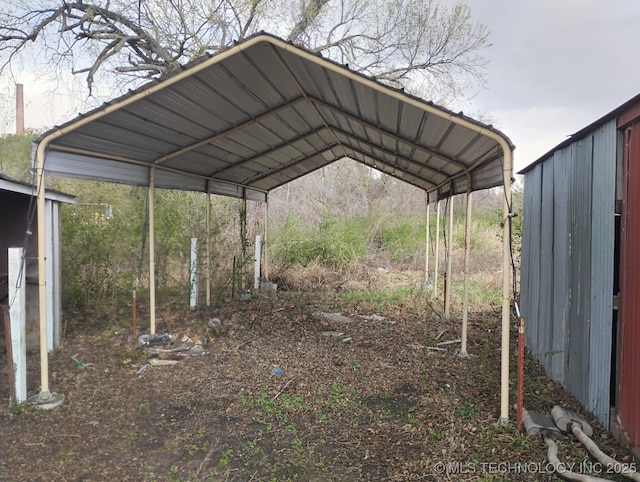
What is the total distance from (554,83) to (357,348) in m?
10.4

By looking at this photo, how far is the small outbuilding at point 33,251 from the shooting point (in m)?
5.36

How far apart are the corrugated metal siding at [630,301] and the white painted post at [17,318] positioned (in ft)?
15.9

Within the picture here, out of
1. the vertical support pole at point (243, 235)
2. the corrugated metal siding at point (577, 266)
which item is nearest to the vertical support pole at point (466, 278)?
the corrugated metal siding at point (577, 266)

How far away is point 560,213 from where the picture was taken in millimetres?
4297

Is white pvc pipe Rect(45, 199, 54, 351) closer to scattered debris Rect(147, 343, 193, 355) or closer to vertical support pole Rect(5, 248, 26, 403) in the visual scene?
scattered debris Rect(147, 343, 193, 355)

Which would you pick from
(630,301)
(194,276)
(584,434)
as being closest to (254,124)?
(194,276)

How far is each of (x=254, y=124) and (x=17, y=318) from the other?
3.37 meters

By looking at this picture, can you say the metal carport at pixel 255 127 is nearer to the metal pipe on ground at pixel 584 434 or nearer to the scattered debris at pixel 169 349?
the metal pipe on ground at pixel 584 434

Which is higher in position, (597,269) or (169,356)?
(597,269)

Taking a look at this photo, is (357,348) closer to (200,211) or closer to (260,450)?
(260,450)

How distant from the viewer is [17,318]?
3.68 metres

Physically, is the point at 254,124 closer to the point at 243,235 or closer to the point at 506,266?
the point at 506,266

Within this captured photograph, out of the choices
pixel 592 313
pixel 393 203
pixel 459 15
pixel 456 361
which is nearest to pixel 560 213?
pixel 592 313

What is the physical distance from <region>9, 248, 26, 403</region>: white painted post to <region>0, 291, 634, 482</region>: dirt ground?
0.21 meters
